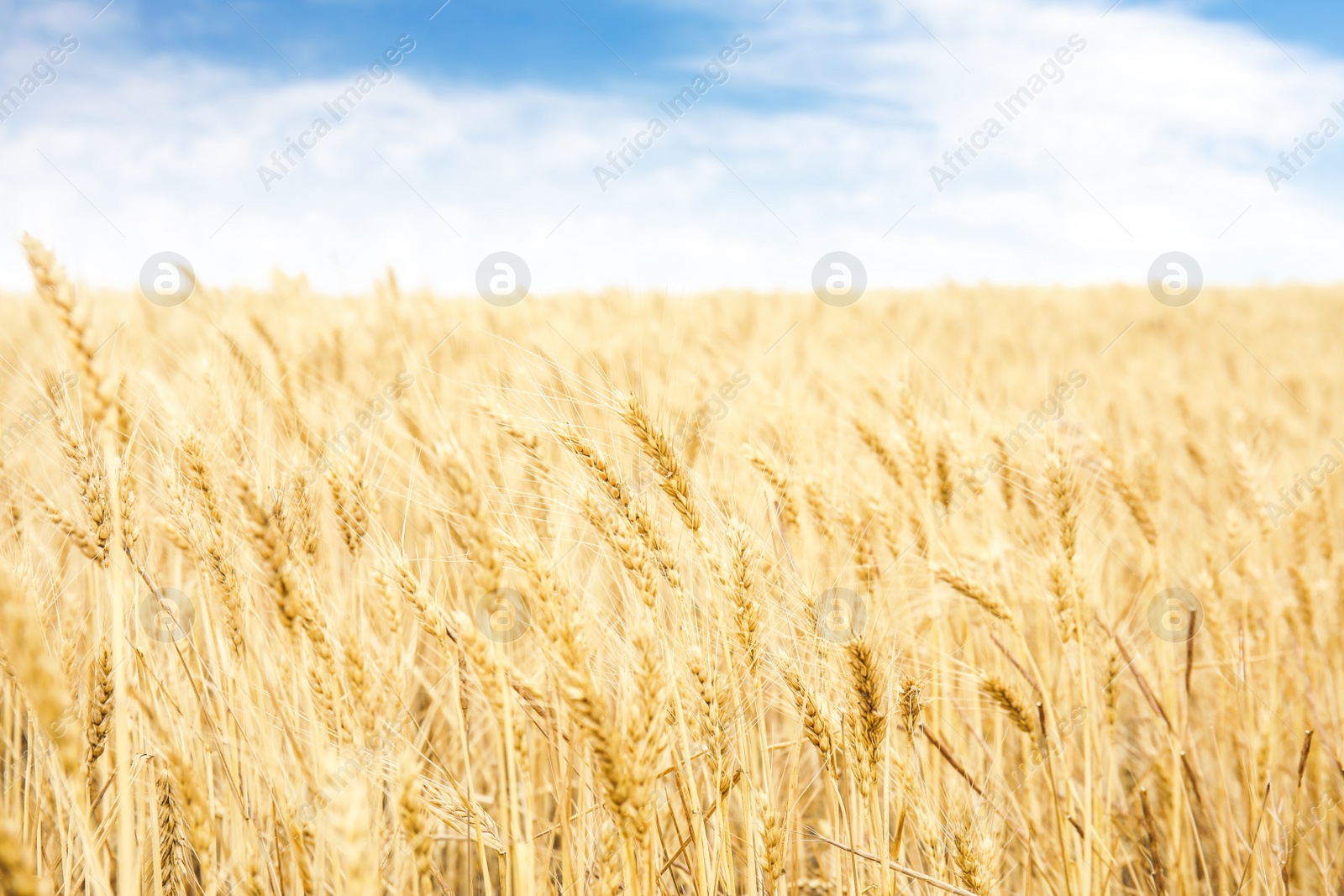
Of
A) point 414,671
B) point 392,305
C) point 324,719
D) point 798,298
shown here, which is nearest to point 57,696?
point 324,719

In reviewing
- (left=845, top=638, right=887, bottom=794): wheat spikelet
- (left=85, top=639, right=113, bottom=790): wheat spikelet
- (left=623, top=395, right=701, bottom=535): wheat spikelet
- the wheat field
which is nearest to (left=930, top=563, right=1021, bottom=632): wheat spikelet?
the wheat field

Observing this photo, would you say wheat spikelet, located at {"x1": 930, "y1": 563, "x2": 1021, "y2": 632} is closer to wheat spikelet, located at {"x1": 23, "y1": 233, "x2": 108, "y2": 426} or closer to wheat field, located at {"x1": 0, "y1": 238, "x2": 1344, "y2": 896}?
wheat field, located at {"x1": 0, "y1": 238, "x2": 1344, "y2": 896}

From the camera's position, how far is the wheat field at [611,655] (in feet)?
3.18

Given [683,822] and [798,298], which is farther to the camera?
[798,298]

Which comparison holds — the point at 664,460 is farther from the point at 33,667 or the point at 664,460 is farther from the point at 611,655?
the point at 33,667

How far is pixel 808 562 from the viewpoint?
1.61 metres

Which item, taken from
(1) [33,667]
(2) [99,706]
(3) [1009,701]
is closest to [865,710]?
(3) [1009,701]

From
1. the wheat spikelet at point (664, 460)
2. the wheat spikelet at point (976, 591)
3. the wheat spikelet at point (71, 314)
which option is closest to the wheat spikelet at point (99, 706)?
the wheat spikelet at point (71, 314)

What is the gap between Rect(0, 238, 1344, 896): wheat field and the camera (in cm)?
97

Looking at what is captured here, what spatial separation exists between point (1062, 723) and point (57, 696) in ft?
6.45

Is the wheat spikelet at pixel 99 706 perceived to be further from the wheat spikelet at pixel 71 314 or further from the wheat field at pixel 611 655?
the wheat spikelet at pixel 71 314

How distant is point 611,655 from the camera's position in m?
1.28

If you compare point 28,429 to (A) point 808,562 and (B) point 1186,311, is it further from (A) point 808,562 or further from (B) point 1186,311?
(B) point 1186,311

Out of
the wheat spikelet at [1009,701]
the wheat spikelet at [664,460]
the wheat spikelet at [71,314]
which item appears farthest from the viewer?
the wheat spikelet at [1009,701]
